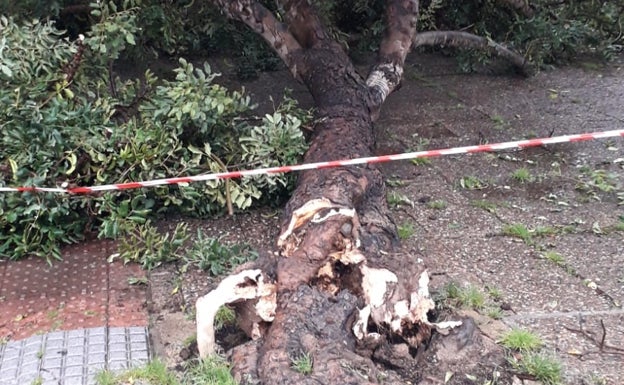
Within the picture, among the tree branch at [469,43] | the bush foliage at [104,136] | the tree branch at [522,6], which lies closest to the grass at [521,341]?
the bush foliage at [104,136]

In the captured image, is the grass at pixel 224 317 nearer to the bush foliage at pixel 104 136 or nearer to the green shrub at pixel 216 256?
the green shrub at pixel 216 256

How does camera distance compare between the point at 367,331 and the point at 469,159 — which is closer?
the point at 367,331

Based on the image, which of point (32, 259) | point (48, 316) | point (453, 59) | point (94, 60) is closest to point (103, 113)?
point (94, 60)

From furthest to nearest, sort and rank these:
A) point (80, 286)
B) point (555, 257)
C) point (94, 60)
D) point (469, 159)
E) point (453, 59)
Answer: point (453, 59) < point (469, 159) < point (94, 60) < point (555, 257) < point (80, 286)

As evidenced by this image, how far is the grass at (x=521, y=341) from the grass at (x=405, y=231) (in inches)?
48.6

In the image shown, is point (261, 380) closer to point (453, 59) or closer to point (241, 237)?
point (241, 237)

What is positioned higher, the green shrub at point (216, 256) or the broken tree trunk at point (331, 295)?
the broken tree trunk at point (331, 295)

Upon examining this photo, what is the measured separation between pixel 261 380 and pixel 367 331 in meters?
0.54

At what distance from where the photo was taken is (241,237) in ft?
15.1

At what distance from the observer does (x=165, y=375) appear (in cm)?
314

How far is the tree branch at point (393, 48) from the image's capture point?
5.73 meters

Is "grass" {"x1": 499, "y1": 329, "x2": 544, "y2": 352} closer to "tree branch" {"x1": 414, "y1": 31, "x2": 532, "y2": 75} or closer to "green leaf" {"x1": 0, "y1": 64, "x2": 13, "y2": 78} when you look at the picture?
"green leaf" {"x1": 0, "y1": 64, "x2": 13, "y2": 78}

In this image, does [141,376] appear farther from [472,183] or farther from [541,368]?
[472,183]

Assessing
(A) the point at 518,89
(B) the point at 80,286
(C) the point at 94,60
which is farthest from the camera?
(A) the point at 518,89
